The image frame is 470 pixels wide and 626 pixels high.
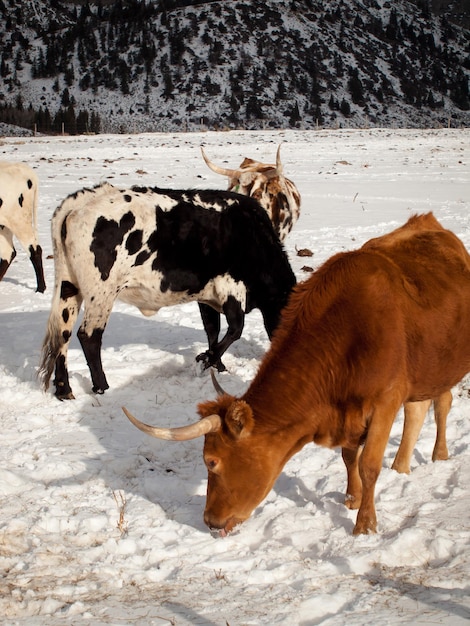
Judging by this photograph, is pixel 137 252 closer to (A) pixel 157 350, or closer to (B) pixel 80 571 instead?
(A) pixel 157 350

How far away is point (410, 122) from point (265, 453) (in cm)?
8510

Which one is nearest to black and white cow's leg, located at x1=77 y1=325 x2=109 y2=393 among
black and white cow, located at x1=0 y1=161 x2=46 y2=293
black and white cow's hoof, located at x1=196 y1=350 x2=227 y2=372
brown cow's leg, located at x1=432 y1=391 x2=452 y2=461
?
black and white cow's hoof, located at x1=196 y1=350 x2=227 y2=372

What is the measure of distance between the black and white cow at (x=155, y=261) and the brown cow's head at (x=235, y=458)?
2736 millimetres

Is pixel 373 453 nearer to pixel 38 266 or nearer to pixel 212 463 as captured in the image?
pixel 212 463

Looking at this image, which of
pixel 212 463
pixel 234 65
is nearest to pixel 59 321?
pixel 212 463

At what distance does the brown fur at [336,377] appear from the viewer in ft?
11.7

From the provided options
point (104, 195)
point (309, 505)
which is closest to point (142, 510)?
point (309, 505)

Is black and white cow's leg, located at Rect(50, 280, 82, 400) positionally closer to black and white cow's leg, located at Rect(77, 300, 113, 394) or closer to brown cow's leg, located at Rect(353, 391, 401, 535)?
black and white cow's leg, located at Rect(77, 300, 113, 394)

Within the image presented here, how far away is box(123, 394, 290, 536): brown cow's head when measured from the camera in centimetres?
349

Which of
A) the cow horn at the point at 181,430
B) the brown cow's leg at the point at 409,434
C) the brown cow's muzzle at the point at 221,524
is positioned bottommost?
the brown cow's muzzle at the point at 221,524

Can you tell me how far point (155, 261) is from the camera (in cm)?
624

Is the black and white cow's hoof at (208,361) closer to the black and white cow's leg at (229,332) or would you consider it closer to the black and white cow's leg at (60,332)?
the black and white cow's leg at (229,332)

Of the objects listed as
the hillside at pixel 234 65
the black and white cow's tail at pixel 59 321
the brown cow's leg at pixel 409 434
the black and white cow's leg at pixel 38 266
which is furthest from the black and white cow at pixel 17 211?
the hillside at pixel 234 65

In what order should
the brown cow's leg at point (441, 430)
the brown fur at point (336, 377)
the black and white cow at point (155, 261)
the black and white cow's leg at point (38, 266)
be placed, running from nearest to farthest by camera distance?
the brown fur at point (336, 377) < the brown cow's leg at point (441, 430) < the black and white cow at point (155, 261) < the black and white cow's leg at point (38, 266)
